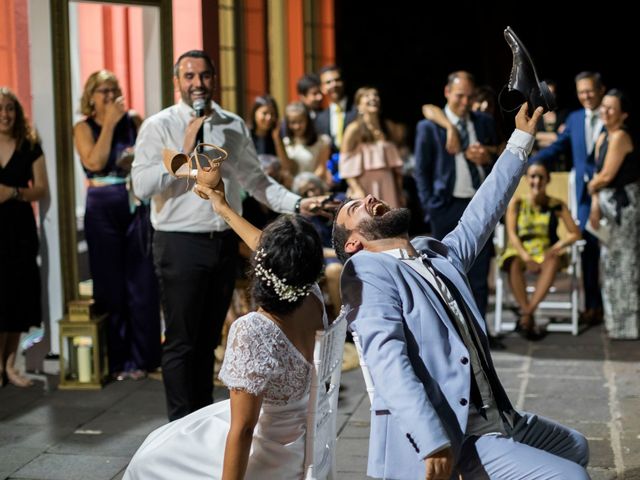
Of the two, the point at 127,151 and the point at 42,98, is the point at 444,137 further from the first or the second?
the point at 42,98

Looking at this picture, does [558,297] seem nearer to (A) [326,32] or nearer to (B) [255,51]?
(B) [255,51]

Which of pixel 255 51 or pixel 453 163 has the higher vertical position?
pixel 255 51

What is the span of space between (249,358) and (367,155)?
5.05 metres

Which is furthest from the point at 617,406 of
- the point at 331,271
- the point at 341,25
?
the point at 341,25

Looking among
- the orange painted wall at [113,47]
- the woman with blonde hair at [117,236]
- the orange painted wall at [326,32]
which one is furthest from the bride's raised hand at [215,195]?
the orange painted wall at [326,32]

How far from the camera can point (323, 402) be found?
3350 mm

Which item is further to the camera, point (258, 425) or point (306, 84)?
point (306, 84)

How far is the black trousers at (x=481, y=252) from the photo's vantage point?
6.93 m

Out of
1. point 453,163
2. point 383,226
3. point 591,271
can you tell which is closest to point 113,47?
point 453,163

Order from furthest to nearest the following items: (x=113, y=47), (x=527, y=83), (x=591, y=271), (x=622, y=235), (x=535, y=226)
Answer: (x=113, y=47) → (x=591, y=271) → (x=535, y=226) → (x=622, y=235) → (x=527, y=83)

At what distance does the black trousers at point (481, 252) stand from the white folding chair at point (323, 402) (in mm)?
3547

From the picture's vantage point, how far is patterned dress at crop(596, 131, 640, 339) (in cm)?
753

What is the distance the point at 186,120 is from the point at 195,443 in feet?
6.92

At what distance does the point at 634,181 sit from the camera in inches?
298
